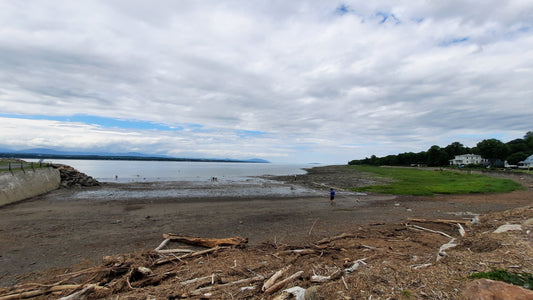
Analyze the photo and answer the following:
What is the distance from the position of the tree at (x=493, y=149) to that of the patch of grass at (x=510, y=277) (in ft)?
415

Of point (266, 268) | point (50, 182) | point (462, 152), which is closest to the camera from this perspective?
point (266, 268)

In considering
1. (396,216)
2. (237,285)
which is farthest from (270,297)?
(396,216)

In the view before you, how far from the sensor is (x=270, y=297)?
182 inches

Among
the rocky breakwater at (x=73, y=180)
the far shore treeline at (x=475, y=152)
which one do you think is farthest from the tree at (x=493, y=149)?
the rocky breakwater at (x=73, y=180)

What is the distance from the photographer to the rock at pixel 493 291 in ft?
11.7

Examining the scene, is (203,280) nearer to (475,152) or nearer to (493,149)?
(493,149)

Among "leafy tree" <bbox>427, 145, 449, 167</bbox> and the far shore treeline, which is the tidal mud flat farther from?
"leafy tree" <bbox>427, 145, 449, 167</bbox>

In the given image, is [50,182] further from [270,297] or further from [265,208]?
[270,297]

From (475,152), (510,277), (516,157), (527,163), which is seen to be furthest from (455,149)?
(510,277)

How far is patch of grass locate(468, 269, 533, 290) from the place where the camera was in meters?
4.41

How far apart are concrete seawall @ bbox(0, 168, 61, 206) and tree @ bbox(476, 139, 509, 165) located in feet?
439

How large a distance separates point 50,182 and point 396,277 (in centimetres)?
3733

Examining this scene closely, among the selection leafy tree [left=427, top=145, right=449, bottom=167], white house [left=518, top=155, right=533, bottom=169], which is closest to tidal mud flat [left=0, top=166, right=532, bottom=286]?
white house [left=518, top=155, right=533, bottom=169]

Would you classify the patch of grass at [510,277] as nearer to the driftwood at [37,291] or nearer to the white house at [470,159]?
the driftwood at [37,291]
